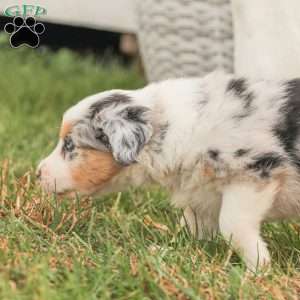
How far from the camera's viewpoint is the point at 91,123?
11.0 feet

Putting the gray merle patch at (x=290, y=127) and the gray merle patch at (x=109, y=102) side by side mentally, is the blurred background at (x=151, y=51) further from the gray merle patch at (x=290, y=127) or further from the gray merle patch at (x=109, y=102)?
the gray merle patch at (x=290, y=127)

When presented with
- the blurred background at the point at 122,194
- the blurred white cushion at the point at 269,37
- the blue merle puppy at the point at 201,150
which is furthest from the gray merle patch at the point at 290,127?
the blurred white cushion at the point at 269,37

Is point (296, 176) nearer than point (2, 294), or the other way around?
point (2, 294)

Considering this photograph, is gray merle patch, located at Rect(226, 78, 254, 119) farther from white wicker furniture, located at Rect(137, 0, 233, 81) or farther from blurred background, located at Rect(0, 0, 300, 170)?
white wicker furniture, located at Rect(137, 0, 233, 81)

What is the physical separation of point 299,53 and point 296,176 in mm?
1571

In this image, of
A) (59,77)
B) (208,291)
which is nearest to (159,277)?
(208,291)

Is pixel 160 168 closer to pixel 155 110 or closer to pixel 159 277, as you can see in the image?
pixel 155 110

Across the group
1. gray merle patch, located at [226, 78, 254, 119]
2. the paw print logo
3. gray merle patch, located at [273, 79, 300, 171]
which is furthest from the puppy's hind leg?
the paw print logo

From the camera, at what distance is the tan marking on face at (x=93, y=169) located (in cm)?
332

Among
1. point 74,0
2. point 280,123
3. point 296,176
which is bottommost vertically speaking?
point 296,176

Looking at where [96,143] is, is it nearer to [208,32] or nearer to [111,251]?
[111,251]

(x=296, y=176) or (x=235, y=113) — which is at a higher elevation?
(x=235, y=113)

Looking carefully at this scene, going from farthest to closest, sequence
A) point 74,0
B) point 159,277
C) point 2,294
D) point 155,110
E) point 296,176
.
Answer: point 74,0 < point 155,110 < point 296,176 < point 159,277 < point 2,294

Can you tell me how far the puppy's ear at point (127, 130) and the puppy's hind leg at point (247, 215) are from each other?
0.42 m
